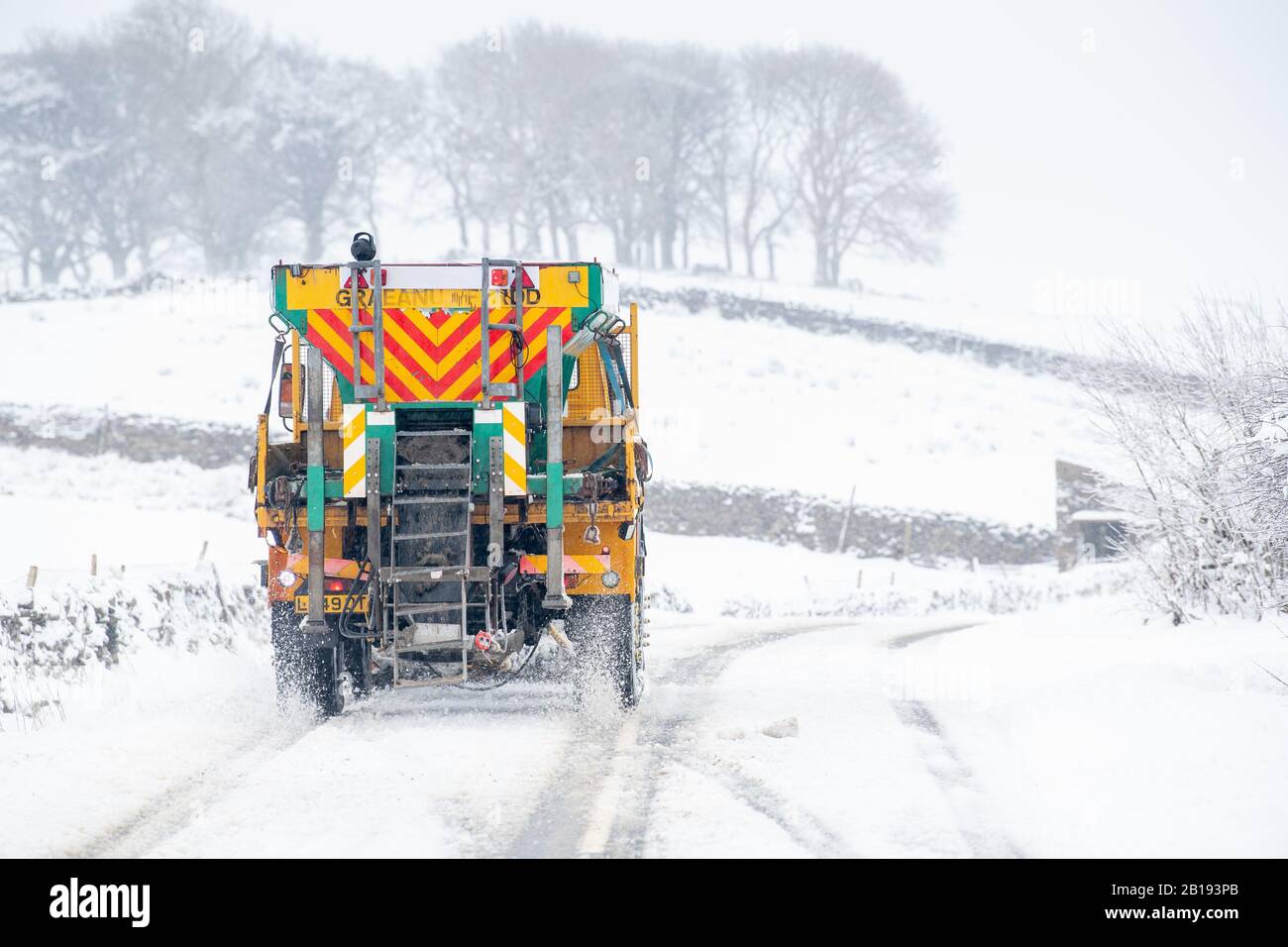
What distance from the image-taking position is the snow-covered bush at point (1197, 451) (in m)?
13.2

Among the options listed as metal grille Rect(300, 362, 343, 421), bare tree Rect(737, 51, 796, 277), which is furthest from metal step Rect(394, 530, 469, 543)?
bare tree Rect(737, 51, 796, 277)

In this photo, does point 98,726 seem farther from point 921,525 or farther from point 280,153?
point 280,153

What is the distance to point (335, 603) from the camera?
8875 millimetres

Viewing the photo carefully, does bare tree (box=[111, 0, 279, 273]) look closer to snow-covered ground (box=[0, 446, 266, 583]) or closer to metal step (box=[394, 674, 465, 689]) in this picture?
snow-covered ground (box=[0, 446, 266, 583])

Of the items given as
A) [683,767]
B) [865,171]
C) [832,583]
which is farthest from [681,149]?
[683,767]

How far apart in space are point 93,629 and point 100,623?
0.47 ft

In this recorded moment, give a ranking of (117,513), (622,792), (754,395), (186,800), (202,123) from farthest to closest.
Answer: (202,123)
(754,395)
(117,513)
(622,792)
(186,800)

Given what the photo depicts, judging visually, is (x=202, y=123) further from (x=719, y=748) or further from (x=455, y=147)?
(x=719, y=748)

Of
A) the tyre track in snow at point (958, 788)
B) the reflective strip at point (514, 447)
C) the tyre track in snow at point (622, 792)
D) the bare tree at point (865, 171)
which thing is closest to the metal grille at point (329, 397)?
the reflective strip at point (514, 447)

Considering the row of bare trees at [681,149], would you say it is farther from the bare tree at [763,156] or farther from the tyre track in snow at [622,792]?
the tyre track in snow at [622,792]

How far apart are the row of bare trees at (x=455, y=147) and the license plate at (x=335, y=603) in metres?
57.3

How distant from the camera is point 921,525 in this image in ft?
104

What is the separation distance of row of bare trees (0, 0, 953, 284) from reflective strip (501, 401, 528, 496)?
57.1 m
